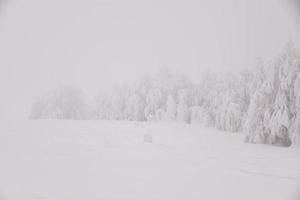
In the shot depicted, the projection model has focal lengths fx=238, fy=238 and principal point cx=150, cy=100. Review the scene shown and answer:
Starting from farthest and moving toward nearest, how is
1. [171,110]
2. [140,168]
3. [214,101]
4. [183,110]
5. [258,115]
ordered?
1. [171,110]
2. [183,110]
3. [214,101]
4. [258,115]
5. [140,168]

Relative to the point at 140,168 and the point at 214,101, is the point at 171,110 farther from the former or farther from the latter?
the point at 140,168

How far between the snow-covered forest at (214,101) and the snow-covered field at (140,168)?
1.05 m

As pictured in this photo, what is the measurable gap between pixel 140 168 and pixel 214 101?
881 centimetres

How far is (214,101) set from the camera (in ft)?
45.2

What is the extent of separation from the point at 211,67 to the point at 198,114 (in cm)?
577

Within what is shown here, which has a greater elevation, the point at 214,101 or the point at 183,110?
the point at 214,101

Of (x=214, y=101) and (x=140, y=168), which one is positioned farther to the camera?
(x=214, y=101)

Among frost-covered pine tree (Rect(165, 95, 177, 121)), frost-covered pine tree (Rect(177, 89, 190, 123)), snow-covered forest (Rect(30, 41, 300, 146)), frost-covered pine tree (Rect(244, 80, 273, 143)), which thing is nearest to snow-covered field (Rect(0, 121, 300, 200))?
frost-covered pine tree (Rect(244, 80, 273, 143))

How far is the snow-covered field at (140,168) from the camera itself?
4570 millimetres

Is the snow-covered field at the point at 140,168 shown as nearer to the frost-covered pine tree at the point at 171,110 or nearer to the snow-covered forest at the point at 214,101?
the snow-covered forest at the point at 214,101

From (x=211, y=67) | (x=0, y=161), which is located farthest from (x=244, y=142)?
(x=211, y=67)

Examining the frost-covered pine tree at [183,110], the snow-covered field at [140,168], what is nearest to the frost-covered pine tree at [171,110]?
the frost-covered pine tree at [183,110]

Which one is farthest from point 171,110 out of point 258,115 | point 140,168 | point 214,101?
point 140,168

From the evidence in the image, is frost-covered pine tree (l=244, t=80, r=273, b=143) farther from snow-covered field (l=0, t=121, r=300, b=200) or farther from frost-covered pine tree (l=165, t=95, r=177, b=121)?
frost-covered pine tree (l=165, t=95, r=177, b=121)
